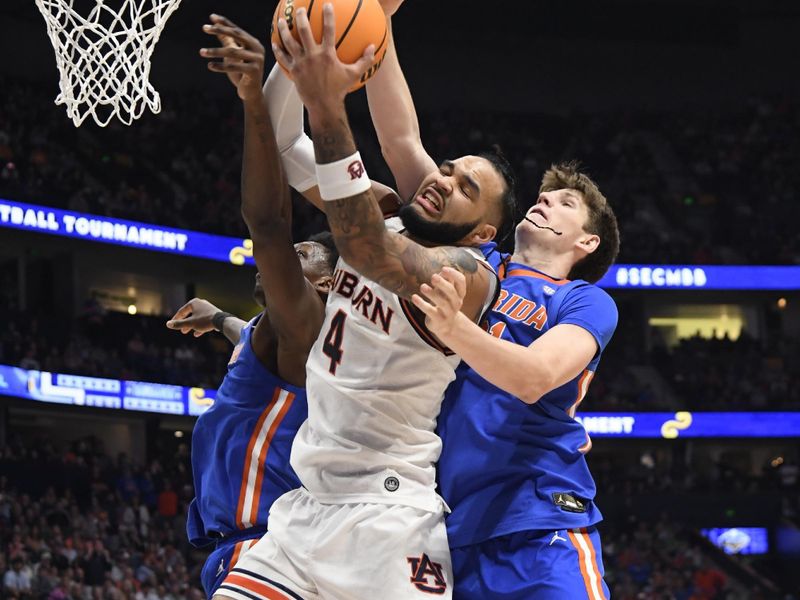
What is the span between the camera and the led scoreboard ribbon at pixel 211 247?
18547 millimetres

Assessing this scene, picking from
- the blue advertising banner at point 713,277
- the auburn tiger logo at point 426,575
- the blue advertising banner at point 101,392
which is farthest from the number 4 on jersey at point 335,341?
the blue advertising banner at point 713,277

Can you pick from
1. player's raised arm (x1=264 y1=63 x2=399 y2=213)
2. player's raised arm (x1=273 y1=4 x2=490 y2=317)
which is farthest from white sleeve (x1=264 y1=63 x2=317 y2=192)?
player's raised arm (x1=273 y1=4 x2=490 y2=317)

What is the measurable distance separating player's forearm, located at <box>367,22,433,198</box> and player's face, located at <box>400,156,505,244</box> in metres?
0.33

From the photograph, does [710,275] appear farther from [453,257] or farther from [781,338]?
[453,257]

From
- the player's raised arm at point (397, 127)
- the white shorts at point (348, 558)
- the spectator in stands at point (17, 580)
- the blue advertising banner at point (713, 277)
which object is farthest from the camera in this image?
the blue advertising banner at point (713, 277)

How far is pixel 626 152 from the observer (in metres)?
26.1

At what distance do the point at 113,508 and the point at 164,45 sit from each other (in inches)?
461

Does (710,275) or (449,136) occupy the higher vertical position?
(449,136)

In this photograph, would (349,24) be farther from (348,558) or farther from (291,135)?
(348,558)

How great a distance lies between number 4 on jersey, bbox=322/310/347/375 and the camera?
335 centimetres

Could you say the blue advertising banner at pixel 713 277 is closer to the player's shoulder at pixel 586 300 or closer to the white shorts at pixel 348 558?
the player's shoulder at pixel 586 300

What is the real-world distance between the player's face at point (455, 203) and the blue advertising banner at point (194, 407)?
11800 mm

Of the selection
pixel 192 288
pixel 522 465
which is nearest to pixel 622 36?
pixel 192 288

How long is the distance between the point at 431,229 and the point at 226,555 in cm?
132
